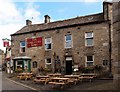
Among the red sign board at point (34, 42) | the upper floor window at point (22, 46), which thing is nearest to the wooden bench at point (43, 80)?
the red sign board at point (34, 42)

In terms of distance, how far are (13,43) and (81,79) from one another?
1558cm

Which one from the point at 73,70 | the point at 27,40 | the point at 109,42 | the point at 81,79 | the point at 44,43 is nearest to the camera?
the point at 81,79

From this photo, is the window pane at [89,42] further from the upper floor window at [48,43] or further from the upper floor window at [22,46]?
the upper floor window at [22,46]

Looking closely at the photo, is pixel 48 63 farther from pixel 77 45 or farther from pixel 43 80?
pixel 43 80

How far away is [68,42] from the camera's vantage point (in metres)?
28.6

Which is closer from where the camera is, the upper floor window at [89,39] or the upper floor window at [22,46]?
the upper floor window at [89,39]

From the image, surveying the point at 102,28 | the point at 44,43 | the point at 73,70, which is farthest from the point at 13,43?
the point at 102,28

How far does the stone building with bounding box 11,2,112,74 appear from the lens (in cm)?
2588

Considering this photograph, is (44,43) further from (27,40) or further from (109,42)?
(109,42)

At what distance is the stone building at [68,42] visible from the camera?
25.9 m

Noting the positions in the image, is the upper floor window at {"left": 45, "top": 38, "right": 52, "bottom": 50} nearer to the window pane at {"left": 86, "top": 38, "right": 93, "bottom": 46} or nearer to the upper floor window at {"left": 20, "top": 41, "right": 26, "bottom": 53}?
the upper floor window at {"left": 20, "top": 41, "right": 26, "bottom": 53}

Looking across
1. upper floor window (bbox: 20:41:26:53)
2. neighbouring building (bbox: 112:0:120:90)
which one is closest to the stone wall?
upper floor window (bbox: 20:41:26:53)

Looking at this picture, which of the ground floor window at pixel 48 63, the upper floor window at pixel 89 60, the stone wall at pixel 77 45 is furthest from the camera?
the ground floor window at pixel 48 63

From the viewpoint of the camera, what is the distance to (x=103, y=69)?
83.6 feet
